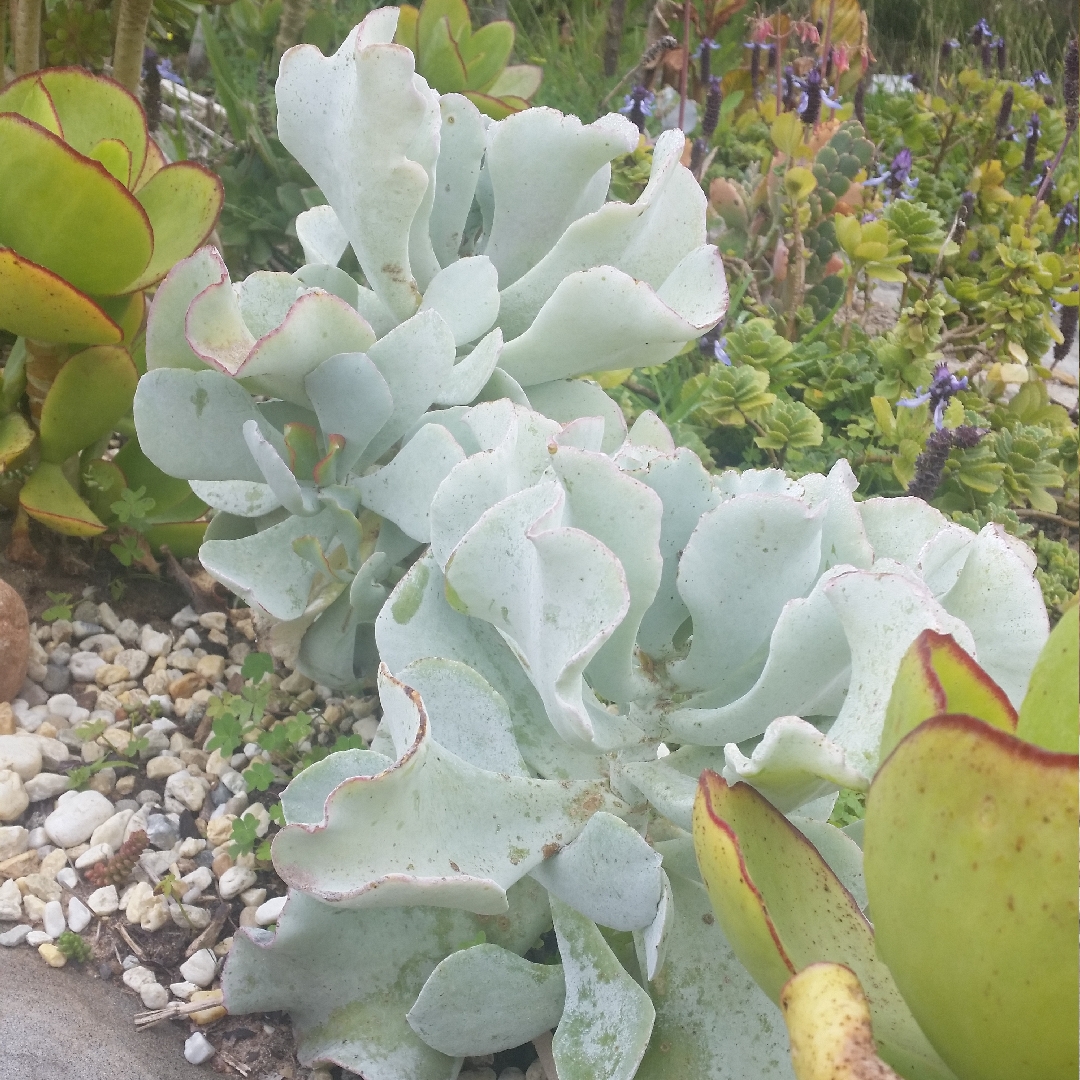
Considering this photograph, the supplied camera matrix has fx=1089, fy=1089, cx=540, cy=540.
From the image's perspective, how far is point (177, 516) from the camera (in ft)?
4.00

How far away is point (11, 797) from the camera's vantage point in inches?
39.6

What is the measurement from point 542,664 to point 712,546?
136 millimetres

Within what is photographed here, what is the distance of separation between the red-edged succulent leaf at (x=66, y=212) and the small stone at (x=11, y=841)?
51 cm

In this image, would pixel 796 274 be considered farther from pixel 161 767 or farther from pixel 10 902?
pixel 10 902

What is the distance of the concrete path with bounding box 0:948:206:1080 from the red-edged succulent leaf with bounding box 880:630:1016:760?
0.64m

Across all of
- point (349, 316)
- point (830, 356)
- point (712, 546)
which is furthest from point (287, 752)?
point (830, 356)

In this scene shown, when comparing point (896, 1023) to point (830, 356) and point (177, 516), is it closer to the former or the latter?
point (177, 516)

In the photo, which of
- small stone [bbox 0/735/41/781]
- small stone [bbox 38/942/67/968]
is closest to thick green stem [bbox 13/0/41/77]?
small stone [bbox 0/735/41/781]

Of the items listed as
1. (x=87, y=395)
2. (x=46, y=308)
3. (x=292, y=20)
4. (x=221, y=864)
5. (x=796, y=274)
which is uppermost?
(x=292, y=20)

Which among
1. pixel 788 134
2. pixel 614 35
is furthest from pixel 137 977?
pixel 614 35

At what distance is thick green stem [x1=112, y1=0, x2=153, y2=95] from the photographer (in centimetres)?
141

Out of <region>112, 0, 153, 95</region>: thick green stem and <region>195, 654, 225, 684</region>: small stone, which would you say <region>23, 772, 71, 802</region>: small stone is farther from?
<region>112, 0, 153, 95</region>: thick green stem

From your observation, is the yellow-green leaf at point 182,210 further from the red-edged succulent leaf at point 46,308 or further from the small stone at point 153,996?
the small stone at point 153,996

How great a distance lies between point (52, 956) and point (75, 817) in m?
0.14
